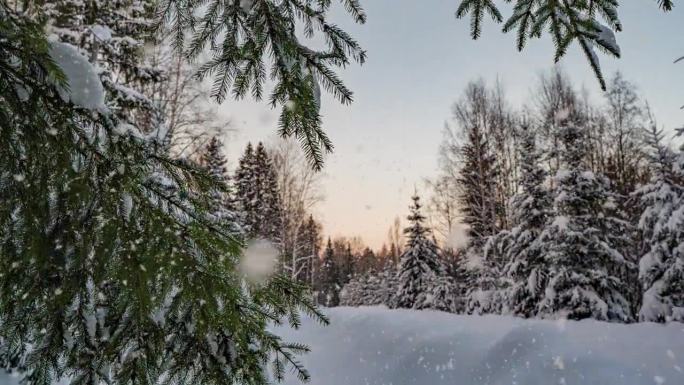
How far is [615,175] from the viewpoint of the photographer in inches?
774

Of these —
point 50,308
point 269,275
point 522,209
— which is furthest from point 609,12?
point 522,209

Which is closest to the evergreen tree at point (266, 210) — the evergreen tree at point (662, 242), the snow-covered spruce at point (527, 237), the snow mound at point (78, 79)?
the snow-covered spruce at point (527, 237)

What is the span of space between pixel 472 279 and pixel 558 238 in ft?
31.8

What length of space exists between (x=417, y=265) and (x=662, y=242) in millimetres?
11206

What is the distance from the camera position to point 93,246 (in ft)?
4.77

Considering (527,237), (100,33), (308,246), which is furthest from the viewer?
(308,246)

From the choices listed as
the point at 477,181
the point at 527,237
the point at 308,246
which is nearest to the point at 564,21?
the point at 527,237

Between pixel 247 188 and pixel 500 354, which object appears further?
pixel 247 188

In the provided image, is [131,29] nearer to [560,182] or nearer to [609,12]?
[609,12]

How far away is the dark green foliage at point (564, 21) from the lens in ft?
7.05

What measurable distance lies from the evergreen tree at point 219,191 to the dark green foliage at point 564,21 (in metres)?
1.72

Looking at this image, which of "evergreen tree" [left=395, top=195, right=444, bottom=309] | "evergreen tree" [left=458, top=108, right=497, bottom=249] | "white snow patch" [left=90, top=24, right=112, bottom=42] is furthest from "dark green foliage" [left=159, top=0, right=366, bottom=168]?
"evergreen tree" [left=395, top=195, right=444, bottom=309]

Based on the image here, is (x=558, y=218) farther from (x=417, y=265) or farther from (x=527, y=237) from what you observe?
(x=417, y=265)

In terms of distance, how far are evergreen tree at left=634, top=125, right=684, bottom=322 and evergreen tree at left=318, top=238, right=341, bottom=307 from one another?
4401 cm
